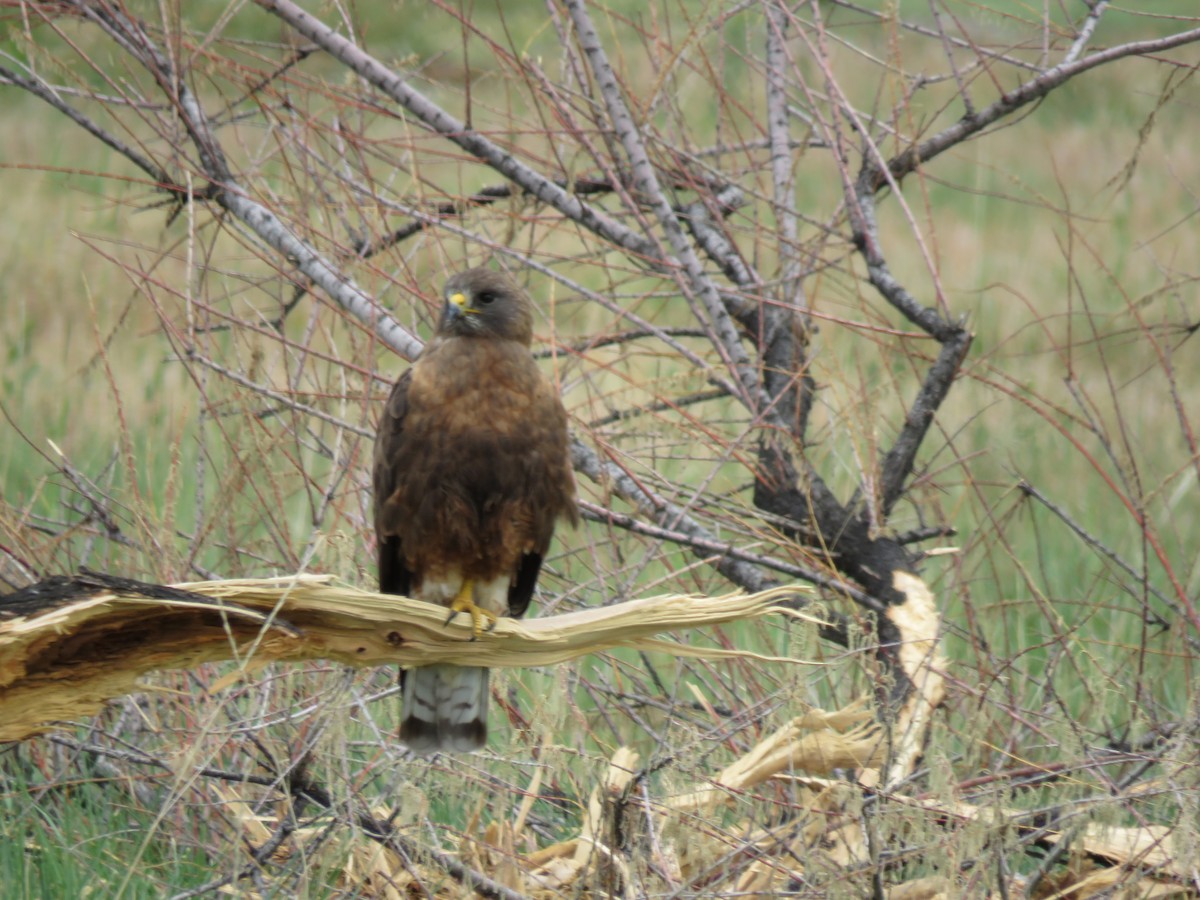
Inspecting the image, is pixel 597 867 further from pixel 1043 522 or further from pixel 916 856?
pixel 1043 522

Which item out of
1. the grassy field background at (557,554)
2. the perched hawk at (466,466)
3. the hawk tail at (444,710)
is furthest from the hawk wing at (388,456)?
the hawk tail at (444,710)

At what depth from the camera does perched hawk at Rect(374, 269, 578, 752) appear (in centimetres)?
297

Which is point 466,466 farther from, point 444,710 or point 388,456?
point 444,710

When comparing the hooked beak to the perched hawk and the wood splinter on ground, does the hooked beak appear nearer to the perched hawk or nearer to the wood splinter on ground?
the perched hawk

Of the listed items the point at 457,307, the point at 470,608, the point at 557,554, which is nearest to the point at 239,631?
the point at 470,608

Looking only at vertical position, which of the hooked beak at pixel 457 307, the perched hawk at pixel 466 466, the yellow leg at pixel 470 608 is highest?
the hooked beak at pixel 457 307

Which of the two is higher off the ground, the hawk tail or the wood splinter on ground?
the wood splinter on ground

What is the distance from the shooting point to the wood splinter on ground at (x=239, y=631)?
2.21 m

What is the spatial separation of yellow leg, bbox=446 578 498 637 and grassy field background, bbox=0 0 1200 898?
18cm

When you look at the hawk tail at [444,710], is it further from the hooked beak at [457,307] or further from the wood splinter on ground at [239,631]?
the hooked beak at [457,307]

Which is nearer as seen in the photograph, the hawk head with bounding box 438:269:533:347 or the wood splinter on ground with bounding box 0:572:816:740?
the wood splinter on ground with bounding box 0:572:816:740

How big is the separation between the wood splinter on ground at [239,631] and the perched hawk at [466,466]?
21 centimetres

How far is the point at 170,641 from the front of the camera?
8.04 feet

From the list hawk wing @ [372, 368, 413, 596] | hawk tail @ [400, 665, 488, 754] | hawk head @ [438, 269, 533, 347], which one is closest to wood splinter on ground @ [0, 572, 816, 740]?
hawk tail @ [400, 665, 488, 754]
